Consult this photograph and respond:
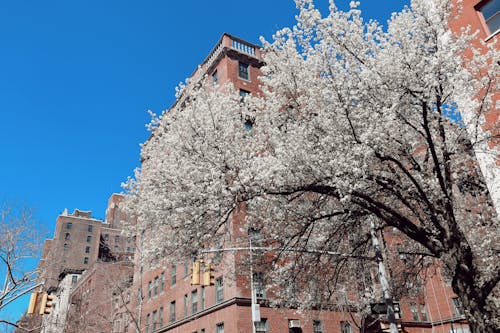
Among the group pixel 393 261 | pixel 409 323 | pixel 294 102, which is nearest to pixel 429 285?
pixel 409 323

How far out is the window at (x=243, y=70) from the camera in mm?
38456

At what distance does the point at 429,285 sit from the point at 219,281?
22941mm

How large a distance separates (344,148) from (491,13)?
11299 mm

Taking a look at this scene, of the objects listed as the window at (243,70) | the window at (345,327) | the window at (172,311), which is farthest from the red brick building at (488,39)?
the window at (172,311)

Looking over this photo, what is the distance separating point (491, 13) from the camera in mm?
17281

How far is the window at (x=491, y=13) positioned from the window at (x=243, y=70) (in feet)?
76.9

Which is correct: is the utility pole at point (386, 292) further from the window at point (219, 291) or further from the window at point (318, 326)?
the window at point (318, 326)

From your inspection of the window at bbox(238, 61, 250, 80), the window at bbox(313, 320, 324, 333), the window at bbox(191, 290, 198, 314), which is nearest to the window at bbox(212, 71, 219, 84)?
the window at bbox(238, 61, 250, 80)

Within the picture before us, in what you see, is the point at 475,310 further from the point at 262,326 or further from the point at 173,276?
the point at 173,276

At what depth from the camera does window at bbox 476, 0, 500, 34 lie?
17.0 m

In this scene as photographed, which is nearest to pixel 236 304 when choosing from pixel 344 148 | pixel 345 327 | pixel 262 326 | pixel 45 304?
pixel 262 326

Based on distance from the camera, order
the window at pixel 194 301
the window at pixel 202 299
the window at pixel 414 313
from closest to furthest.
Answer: the window at pixel 202 299
the window at pixel 194 301
the window at pixel 414 313

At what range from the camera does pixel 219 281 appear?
31016 millimetres

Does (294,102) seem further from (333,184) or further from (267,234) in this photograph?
(267,234)
